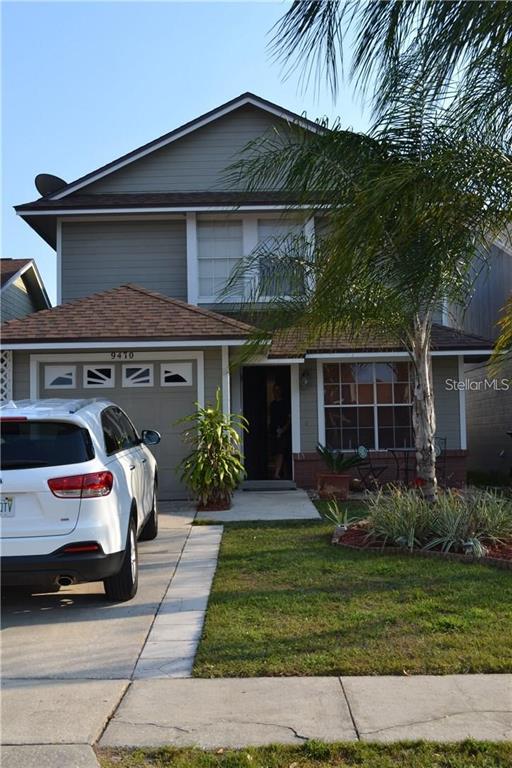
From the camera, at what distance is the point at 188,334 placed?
11359mm

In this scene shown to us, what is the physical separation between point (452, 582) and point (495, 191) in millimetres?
3745

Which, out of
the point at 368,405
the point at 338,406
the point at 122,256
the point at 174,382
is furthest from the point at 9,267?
the point at 368,405

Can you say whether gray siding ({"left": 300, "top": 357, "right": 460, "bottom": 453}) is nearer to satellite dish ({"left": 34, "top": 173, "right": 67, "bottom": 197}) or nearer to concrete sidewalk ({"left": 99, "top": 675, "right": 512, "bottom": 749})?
satellite dish ({"left": 34, "top": 173, "right": 67, "bottom": 197})

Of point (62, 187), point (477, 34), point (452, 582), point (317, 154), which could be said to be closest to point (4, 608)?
point (452, 582)

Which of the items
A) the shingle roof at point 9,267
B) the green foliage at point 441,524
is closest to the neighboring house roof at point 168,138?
the shingle roof at point 9,267

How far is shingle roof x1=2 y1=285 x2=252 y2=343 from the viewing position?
11344mm

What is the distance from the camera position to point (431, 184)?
4.61 metres

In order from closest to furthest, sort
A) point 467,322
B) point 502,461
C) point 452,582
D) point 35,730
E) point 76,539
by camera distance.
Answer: point 35,730 → point 76,539 → point 452,582 → point 502,461 → point 467,322

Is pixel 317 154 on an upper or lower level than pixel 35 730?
upper

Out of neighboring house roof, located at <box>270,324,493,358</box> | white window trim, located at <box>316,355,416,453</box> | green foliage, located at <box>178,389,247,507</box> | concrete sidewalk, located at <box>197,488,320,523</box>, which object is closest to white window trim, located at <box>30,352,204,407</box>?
green foliage, located at <box>178,389,247,507</box>

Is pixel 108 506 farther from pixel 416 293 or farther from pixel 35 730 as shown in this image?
pixel 416 293

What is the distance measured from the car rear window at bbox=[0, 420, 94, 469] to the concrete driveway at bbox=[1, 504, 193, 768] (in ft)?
4.56

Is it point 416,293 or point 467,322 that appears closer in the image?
point 416,293

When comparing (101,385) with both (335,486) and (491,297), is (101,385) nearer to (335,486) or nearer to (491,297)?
(335,486)
